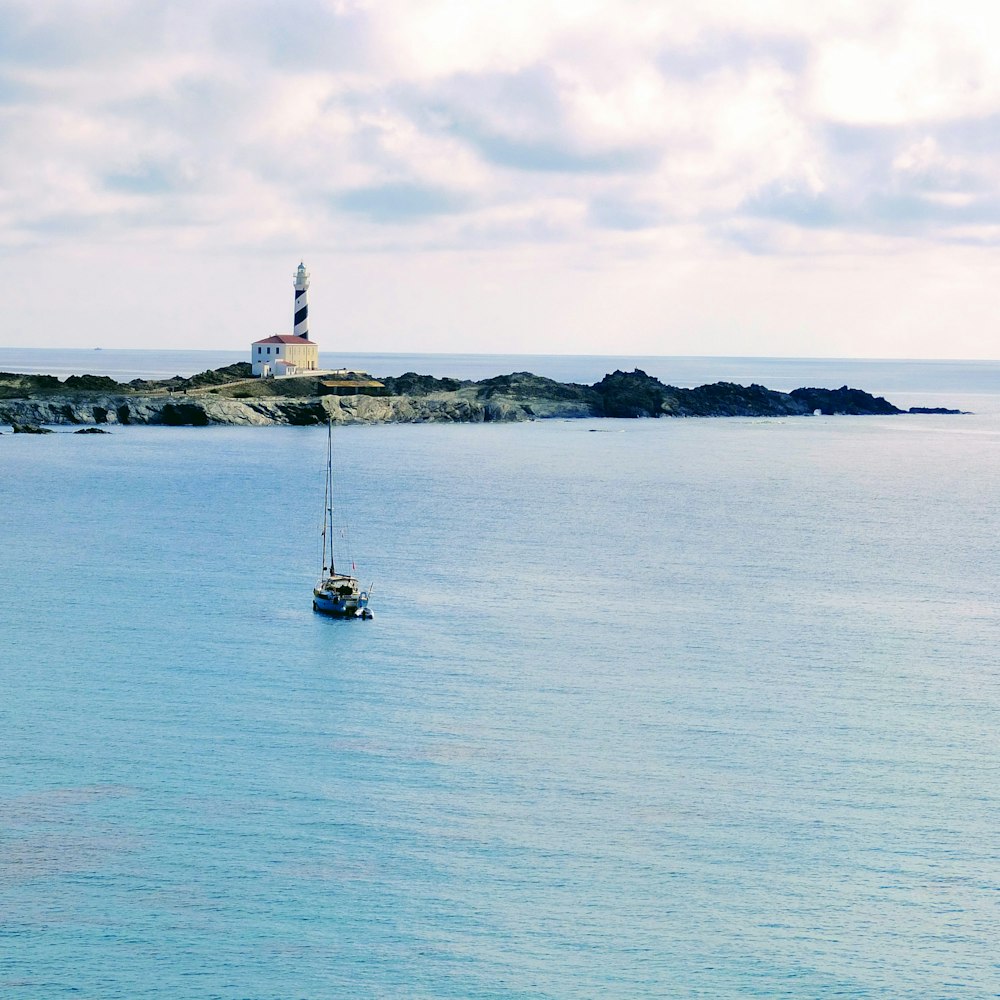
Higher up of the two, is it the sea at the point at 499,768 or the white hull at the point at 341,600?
the white hull at the point at 341,600

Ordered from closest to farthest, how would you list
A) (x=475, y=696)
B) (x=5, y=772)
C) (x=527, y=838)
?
1. (x=527, y=838)
2. (x=5, y=772)
3. (x=475, y=696)

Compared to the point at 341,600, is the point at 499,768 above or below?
below

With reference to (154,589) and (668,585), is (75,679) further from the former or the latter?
(668,585)

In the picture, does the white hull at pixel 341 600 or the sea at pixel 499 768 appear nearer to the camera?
the sea at pixel 499 768

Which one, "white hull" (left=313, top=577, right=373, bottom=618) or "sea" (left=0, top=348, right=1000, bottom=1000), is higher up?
"white hull" (left=313, top=577, right=373, bottom=618)

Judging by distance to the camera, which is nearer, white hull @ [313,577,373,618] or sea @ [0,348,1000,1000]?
sea @ [0,348,1000,1000]

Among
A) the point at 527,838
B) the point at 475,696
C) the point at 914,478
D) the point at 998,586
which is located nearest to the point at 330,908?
the point at 527,838

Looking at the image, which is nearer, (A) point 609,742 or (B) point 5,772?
(B) point 5,772

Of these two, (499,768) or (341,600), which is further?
(341,600)
